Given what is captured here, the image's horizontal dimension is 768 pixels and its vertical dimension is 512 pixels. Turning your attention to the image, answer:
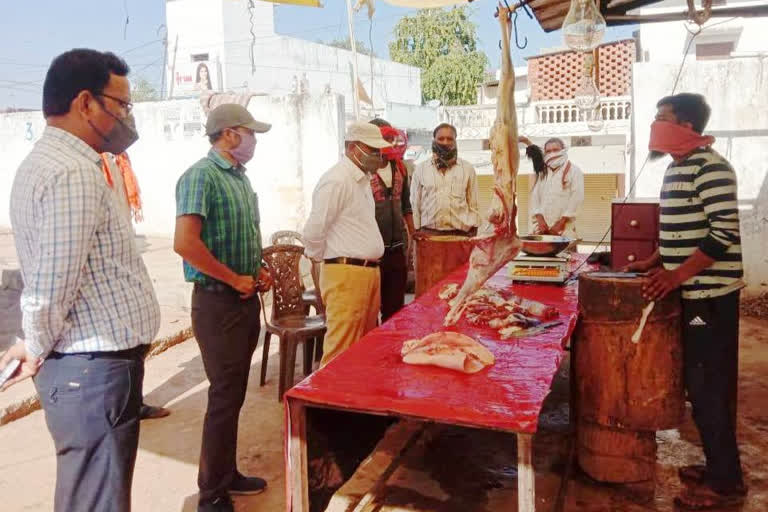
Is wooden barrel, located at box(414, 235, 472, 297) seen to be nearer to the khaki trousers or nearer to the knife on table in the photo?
the khaki trousers

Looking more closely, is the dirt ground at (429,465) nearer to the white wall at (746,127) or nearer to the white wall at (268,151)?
the white wall at (746,127)

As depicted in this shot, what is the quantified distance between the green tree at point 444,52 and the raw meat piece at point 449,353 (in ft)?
93.8

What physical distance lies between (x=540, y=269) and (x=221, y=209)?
A: 7.09 feet

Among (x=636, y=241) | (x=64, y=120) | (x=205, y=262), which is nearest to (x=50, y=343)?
(x=64, y=120)

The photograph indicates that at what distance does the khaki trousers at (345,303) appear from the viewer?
3902mm

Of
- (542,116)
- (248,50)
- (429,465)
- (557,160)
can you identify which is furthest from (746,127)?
(248,50)

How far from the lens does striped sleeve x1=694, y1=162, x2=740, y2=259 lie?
2.97 m

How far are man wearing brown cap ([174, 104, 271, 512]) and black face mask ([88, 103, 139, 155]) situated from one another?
0.76 m

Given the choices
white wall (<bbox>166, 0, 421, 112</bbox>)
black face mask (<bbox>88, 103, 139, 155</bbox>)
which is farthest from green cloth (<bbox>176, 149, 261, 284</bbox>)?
white wall (<bbox>166, 0, 421, 112</bbox>)

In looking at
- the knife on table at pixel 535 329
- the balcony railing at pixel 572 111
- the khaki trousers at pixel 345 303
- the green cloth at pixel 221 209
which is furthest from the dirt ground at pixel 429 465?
the balcony railing at pixel 572 111

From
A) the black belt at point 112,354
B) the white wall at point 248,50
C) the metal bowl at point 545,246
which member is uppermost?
the white wall at point 248,50

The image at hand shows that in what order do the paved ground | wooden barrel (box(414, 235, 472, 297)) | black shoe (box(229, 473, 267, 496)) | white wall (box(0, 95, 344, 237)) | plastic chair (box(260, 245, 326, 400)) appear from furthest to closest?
white wall (box(0, 95, 344, 237)) → wooden barrel (box(414, 235, 472, 297)) → plastic chair (box(260, 245, 326, 400)) → the paved ground → black shoe (box(229, 473, 267, 496))

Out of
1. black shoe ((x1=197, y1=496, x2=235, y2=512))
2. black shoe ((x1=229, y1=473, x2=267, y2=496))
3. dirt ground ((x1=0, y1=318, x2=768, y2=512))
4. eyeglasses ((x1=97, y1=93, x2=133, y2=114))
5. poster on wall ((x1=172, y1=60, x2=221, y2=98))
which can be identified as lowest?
dirt ground ((x1=0, y1=318, x2=768, y2=512))

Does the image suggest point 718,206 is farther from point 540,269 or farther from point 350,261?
point 350,261
